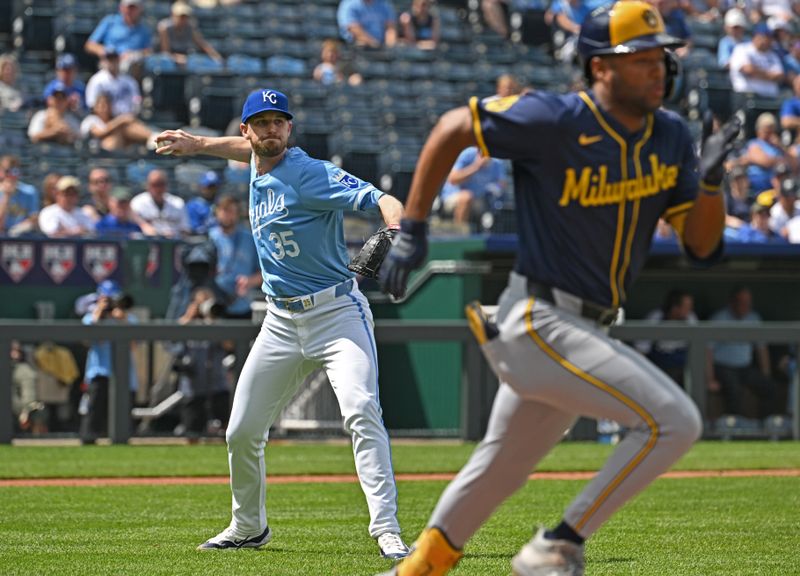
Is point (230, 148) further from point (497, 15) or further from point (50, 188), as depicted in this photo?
point (497, 15)

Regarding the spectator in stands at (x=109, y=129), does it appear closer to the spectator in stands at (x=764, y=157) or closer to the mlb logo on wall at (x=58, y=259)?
the mlb logo on wall at (x=58, y=259)

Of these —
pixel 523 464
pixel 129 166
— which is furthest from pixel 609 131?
pixel 129 166

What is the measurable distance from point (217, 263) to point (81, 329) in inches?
54.8

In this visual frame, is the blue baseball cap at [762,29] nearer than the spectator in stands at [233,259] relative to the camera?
No

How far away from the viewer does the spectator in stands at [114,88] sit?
51.7ft

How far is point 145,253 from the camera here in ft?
45.9

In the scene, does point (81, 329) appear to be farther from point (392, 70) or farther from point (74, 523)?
point (392, 70)

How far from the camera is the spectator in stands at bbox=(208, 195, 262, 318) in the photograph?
1364 centimetres

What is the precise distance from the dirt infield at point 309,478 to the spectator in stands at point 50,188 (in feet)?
14.4

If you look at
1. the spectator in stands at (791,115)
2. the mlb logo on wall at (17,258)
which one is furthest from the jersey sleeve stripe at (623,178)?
the spectator in stands at (791,115)

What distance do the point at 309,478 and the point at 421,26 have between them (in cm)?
1001

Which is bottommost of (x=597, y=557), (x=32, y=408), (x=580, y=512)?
(x=32, y=408)

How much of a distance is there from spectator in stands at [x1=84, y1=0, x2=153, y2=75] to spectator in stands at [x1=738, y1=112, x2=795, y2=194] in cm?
700

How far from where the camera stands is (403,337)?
45.6ft
